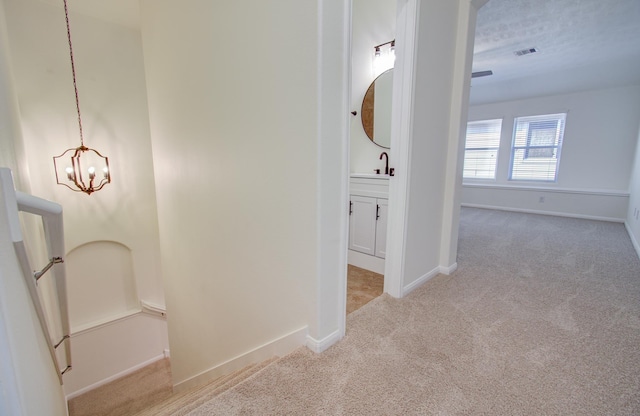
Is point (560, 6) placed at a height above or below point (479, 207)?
above

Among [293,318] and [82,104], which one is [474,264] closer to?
[293,318]

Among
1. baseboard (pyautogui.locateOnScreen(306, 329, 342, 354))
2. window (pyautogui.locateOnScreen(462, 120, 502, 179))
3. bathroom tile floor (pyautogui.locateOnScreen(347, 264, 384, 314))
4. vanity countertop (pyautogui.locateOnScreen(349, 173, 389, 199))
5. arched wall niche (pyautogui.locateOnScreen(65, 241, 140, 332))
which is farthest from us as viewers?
window (pyautogui.locateOnScreen(462, 120, 502, 179))

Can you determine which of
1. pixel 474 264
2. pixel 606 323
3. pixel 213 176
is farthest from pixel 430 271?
pixel 213 176

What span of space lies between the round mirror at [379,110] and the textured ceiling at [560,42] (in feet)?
4.07

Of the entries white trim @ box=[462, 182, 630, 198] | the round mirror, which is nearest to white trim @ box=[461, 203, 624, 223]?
white trim @ box=[462, 182, 630, 198]

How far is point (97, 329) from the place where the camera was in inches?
165

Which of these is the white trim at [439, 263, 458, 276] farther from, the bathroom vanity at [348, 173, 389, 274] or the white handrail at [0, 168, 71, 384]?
the white handrail at [0, 168, 71, 384]

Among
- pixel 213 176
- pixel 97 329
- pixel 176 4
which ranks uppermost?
pixel 176 4

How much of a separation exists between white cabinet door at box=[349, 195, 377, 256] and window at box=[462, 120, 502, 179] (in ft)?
14.8

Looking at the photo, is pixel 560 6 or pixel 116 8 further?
pixel 116 8

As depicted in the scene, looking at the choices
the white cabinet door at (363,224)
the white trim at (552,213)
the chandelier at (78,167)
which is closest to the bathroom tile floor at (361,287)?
the white cabinet door at (363,224)

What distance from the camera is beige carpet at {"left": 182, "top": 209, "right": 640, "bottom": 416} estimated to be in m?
1.18

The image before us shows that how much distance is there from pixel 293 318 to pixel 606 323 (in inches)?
79.1

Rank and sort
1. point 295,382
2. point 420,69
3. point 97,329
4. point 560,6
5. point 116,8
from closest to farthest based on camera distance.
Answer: point 295,382, point 420,69, point 560,6, point 116,8, point 97,329
